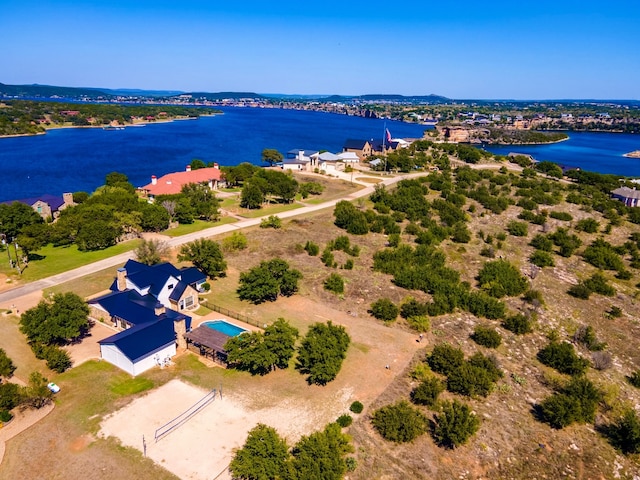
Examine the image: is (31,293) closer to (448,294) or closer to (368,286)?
(368,286)

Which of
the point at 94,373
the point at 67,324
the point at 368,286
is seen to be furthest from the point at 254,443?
the point at 368,286

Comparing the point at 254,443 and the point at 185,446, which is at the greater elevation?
the point at 254,443

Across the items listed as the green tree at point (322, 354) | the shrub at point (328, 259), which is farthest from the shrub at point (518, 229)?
the green tree at point (322, 354)

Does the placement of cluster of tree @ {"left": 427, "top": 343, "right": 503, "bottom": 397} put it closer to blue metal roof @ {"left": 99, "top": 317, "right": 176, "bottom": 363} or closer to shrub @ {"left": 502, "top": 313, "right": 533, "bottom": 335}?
shrub @ {"left": 502, "top": 313, "right": 533, "bottom": 335}

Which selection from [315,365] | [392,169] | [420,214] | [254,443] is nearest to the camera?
[254,443]

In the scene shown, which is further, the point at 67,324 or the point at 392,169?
the point at 392,169

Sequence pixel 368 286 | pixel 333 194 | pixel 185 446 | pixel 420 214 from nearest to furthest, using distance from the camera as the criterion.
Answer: pixel 185 446, pixel 368 286, pixel 420 214, pixel 333 194
